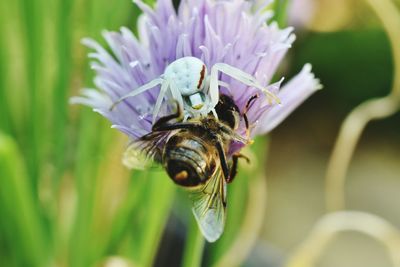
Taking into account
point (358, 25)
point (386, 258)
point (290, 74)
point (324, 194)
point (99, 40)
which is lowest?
point (99, 40)

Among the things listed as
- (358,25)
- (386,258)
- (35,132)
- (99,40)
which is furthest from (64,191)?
(358,25)

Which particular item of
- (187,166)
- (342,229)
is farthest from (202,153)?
(342,229)

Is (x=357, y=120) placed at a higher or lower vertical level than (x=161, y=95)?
higher

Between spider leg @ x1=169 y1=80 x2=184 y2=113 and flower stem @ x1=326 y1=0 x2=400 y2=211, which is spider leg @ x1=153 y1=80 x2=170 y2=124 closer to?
spider leg @ x1=169 y1=80 x2=184 y2=113

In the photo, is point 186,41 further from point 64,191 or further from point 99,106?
point 64,191

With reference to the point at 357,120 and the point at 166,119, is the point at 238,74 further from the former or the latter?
the point at 357,120
